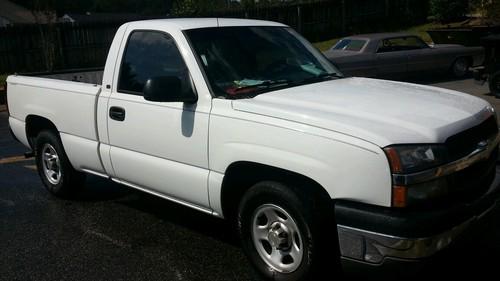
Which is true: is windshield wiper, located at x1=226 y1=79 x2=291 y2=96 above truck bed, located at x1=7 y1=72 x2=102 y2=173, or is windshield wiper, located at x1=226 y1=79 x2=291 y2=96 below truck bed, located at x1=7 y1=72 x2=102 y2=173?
above

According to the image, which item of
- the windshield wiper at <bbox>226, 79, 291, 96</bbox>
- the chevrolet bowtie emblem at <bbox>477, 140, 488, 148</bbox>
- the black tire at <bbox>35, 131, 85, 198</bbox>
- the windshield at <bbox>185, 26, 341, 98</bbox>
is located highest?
the windshield at <bbox>185, 26, 341, 98</bbox>

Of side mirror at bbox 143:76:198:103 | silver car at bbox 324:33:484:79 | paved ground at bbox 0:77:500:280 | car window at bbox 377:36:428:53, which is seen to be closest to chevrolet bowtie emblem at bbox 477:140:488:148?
paved ground at bbox 0:77:500:280

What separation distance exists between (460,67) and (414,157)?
1321cm

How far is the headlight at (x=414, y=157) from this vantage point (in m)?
3.04

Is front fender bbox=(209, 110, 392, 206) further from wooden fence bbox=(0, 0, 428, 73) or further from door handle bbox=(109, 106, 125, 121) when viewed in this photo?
wooden fence bbox=(0, 0, 428, 73)

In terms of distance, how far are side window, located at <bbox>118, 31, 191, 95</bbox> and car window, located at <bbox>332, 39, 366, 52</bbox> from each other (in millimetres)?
9746

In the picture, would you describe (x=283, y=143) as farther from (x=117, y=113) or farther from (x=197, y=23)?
(x=117, y=113)

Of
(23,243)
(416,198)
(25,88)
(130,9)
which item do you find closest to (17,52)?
(25,88)

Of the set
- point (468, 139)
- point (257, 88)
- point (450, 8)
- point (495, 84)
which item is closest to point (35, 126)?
point (257, 88)

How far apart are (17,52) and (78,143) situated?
1638 cm

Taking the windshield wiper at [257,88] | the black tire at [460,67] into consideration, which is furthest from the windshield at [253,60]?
the black tire at [460,67]

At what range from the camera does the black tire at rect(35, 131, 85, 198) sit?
571cm

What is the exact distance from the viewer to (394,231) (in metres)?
3.01

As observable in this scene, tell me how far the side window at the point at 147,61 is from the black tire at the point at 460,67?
12.2 meters
